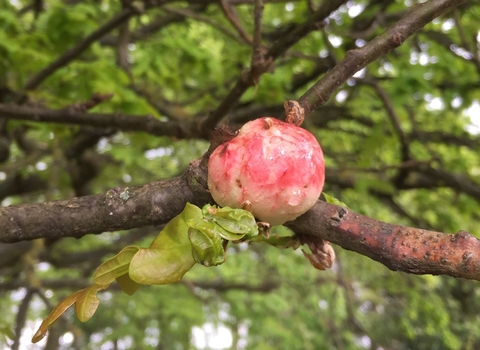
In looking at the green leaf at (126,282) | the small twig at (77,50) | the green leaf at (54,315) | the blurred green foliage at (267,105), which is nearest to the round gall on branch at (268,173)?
the green leaf at (126,282)

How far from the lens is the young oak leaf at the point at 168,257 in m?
0.94

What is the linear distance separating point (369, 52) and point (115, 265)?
0.85 meters

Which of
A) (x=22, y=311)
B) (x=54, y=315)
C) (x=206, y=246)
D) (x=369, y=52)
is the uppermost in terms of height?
(x=369, y=52)

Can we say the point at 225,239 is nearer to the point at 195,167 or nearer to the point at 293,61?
the point at 195,167

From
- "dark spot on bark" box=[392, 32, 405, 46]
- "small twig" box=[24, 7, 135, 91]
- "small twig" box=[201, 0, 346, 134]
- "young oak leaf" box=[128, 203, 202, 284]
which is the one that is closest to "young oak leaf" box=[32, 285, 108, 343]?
"young oak leaf" box=[128, 203, 202, 284]

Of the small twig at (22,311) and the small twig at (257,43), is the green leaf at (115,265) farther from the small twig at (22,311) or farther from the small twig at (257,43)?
the small twig at (22,311)

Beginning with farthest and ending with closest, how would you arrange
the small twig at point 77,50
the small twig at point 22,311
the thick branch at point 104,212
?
the small twig at point 22,311 < the small twig at point 77,50 < the thick branch at point 104,212

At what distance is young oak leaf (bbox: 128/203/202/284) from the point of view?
0.94 meters

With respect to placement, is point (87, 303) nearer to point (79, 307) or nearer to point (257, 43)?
point (79, 307)

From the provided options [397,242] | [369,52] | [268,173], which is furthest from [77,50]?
[397,242]

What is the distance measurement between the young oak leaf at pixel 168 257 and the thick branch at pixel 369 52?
0.44 m

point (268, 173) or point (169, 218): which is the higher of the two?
point (268, 173)

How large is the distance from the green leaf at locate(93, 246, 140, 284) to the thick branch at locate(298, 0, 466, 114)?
563 millimetres

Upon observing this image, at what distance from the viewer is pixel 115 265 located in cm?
99
